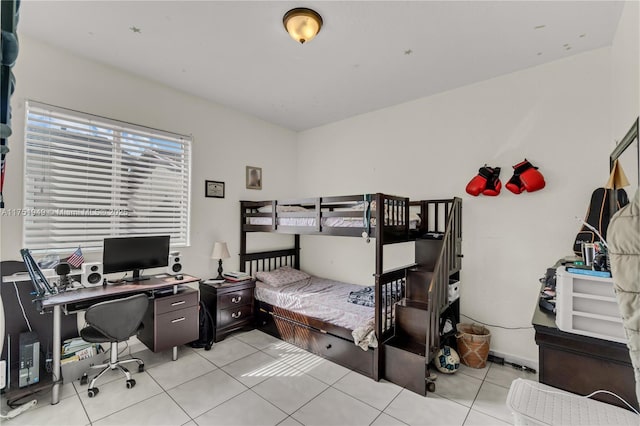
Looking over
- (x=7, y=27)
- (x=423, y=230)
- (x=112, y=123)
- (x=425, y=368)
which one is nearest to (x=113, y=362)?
(x=112, y=123)

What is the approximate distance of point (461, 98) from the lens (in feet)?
10.1

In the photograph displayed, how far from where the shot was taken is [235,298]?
11.2 feet

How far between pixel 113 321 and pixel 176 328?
666 millimetres

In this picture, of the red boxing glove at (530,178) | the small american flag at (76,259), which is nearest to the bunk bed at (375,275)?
the red boxing glove at (530,178)

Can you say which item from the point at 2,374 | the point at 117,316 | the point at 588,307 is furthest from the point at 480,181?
the point at 2,374

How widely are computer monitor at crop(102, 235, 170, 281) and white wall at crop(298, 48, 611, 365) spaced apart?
239 cm

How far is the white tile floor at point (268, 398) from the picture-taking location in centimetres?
202

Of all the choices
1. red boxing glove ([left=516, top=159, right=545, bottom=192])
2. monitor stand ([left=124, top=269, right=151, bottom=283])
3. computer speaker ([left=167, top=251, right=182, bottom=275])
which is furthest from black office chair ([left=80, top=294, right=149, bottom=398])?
red boxing glove ([left=516, top=159, right=545, bottom=192])

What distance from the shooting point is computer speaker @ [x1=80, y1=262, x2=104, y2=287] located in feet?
8.33

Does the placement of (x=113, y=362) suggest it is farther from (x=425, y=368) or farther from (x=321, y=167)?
(x=321, y=167)

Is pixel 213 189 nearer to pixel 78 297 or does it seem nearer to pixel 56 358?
pixel 78 297

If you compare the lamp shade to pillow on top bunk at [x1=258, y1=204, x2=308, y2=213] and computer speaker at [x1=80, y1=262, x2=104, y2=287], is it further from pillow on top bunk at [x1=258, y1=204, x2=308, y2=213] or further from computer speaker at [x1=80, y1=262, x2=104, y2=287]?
computer speaker at [x1=80, y1=262, x2=104, y2=287]

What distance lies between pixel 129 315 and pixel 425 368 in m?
2.40

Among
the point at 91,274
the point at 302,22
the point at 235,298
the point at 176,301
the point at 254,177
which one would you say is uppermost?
the point at 302,22
